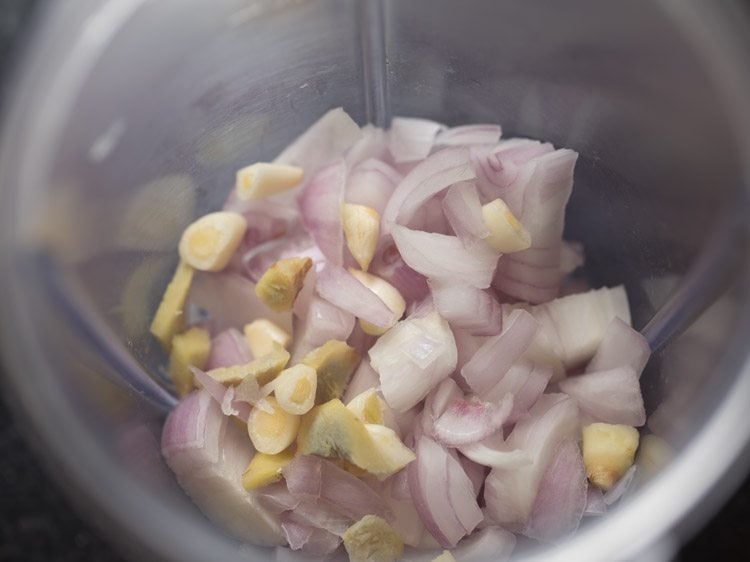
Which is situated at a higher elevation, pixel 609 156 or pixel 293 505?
pixel 609 156

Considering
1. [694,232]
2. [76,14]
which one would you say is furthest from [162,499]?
[694,232]

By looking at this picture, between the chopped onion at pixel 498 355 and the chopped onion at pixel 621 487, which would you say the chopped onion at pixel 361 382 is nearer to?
the chopped onion at pixel 498 355

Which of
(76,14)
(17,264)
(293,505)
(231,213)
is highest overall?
(76,14)

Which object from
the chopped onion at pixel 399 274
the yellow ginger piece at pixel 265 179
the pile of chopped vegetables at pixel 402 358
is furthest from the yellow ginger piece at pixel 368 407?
the yellow ginger piece at pixel 265 179

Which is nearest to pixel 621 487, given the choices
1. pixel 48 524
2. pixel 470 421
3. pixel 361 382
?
pixel 470 421

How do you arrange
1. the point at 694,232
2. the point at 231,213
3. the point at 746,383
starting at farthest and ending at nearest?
the point at 231,213
the point at 694,232
the point at 746,383

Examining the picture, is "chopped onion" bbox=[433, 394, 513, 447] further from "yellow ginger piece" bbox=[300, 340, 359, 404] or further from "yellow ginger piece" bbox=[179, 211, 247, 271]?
"yellow ginger piece" bbox=[179, 211, 247, 271]

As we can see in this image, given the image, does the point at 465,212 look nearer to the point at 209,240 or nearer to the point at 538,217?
the point at 538,217

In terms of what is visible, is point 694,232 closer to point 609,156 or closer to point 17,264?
point 609,156
